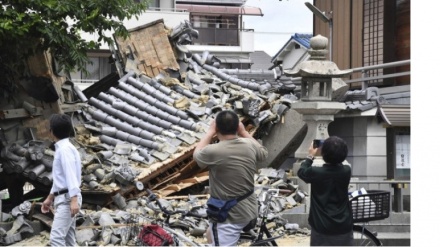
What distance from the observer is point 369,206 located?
1008cm

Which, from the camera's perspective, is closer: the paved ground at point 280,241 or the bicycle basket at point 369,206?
the bicycle basket at point 369,206

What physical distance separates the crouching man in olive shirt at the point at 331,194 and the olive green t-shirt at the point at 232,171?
651 mm

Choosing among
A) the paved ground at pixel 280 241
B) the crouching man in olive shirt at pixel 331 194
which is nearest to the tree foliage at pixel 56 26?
the paved ground at pixel 280 241

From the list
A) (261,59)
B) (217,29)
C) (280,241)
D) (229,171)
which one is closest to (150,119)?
(280,241)

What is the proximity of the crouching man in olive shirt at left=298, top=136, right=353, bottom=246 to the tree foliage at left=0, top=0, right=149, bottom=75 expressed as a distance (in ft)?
25.8

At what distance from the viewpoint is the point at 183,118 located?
56.7 ft

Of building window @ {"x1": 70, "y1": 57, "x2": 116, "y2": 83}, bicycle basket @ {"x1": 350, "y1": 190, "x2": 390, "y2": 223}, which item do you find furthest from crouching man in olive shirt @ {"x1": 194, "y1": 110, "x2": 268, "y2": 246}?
building window @ {"x1": 70, "y1": 57, "x2": 116, "y2": 83}

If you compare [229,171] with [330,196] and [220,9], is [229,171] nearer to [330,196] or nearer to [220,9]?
[330,196]

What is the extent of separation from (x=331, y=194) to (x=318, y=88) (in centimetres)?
784

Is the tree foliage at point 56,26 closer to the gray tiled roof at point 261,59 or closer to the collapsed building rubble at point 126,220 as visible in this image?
the collapsed building rubble at point 126,220

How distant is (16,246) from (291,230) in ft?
16.1

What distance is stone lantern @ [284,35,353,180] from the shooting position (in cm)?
1558

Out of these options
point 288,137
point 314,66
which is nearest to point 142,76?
point 288,137

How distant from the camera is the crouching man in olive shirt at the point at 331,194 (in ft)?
26.6
